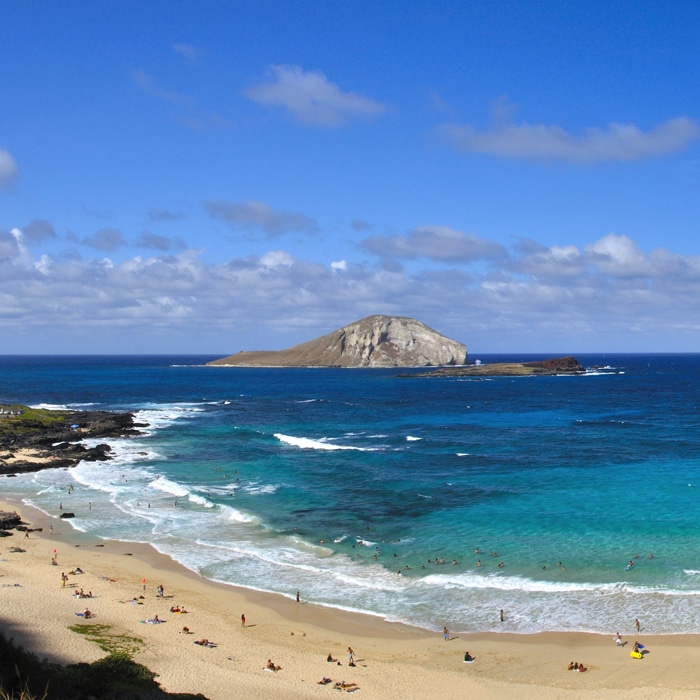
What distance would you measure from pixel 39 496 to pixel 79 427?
3380 cm

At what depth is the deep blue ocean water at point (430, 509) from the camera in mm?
31562

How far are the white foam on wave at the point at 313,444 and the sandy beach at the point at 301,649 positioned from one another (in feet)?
115

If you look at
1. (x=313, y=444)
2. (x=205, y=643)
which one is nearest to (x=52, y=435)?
(x=313, y=444)

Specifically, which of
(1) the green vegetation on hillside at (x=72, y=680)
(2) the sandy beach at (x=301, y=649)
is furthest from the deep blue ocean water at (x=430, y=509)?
(1) the green vegetation on hillside at (x=72, y=680)

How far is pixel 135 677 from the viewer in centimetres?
2102

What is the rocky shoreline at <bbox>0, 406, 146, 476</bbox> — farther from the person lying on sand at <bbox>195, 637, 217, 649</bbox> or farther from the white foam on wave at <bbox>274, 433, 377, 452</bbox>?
the person lying on sand at <bbox>195, 637, 217, 649</bbox>

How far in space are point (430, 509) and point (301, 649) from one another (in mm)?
19686

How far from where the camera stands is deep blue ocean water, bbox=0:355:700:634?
31.6 m

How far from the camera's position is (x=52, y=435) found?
7775cm

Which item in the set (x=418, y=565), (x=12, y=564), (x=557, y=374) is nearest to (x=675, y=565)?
(x=418, y=565)

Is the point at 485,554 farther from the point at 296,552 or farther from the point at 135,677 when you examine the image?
the point at 135,677

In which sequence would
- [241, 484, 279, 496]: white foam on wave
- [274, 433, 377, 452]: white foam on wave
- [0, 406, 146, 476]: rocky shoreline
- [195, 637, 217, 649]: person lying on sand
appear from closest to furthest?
[195, 637, 217, 649]: person lying on sand
[241, 484, 279, 496]: white foam on wave
[0, 406, 146, 476]: rocky shoreline
[274, 433, 377, 452]: white foam on wave

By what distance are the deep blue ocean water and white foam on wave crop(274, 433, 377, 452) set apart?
0.23 meters

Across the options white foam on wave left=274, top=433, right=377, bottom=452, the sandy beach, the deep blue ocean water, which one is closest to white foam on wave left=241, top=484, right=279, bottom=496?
the deep blue ocean water
